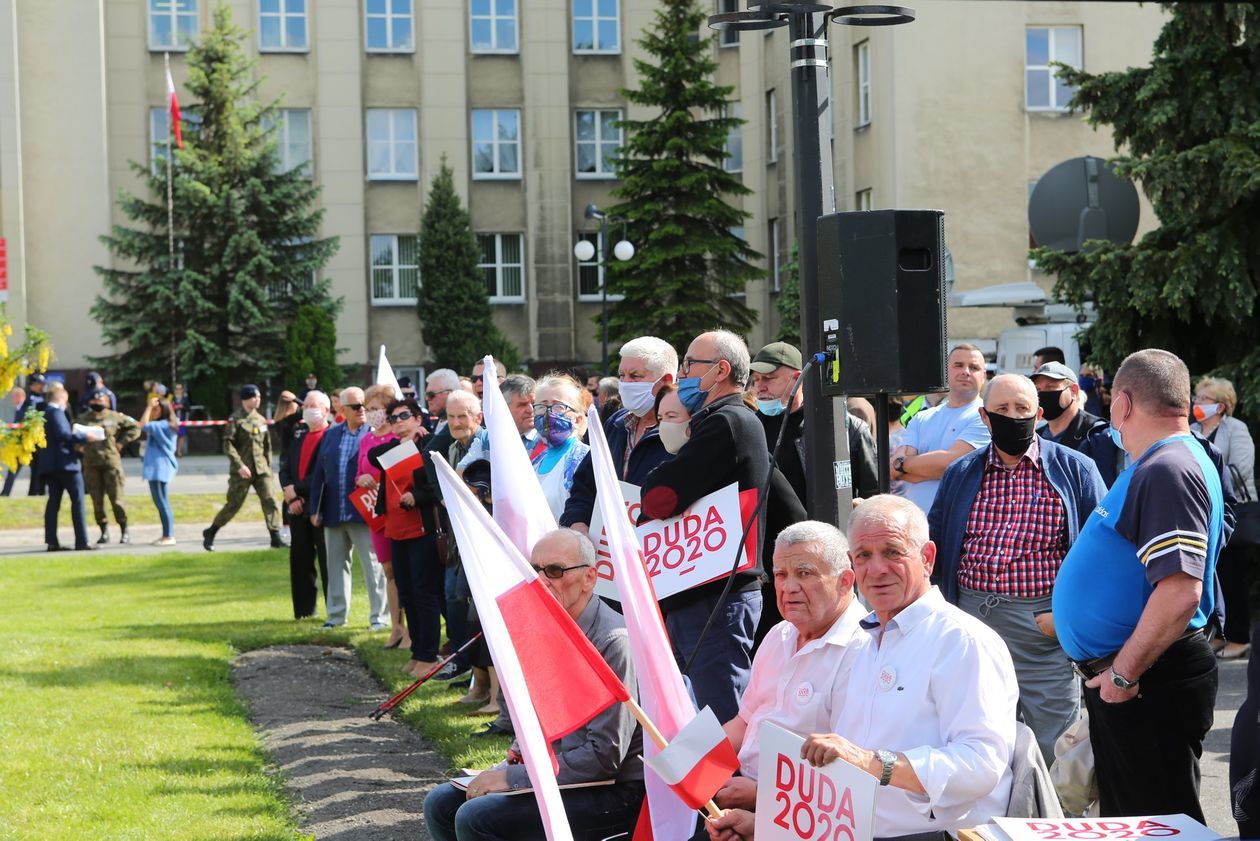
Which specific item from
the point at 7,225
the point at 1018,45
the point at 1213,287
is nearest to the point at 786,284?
the point at 1018,45

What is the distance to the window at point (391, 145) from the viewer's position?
46781 millimetres

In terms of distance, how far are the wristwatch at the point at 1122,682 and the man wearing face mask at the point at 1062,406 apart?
3479mm

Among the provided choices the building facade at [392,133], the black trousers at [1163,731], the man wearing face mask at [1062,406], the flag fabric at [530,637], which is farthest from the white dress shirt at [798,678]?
the building facade at [392,133]

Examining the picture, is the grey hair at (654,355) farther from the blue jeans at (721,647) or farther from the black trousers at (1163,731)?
the black trousers at (1163,731)

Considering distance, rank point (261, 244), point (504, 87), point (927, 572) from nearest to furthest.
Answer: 1. point (927, 572)
2. point (261, 244)
3. point (504, 87)

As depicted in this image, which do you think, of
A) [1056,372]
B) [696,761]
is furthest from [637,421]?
[696,761]

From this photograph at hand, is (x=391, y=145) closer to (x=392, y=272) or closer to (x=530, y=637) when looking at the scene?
(x=392, y=272)

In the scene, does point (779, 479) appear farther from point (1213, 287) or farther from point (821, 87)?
point (1213, 287)

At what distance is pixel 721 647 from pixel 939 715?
7.12ft

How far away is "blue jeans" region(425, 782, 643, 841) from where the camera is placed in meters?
5.93

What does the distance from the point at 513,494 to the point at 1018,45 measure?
32248mm

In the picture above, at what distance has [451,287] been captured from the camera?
1737 inches

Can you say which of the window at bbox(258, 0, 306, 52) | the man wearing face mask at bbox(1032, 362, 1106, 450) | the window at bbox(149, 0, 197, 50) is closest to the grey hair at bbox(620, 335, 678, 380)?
the man wearing face mask at bbox(1032, 362, 1106, 450)

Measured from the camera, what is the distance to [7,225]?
43.7 m
